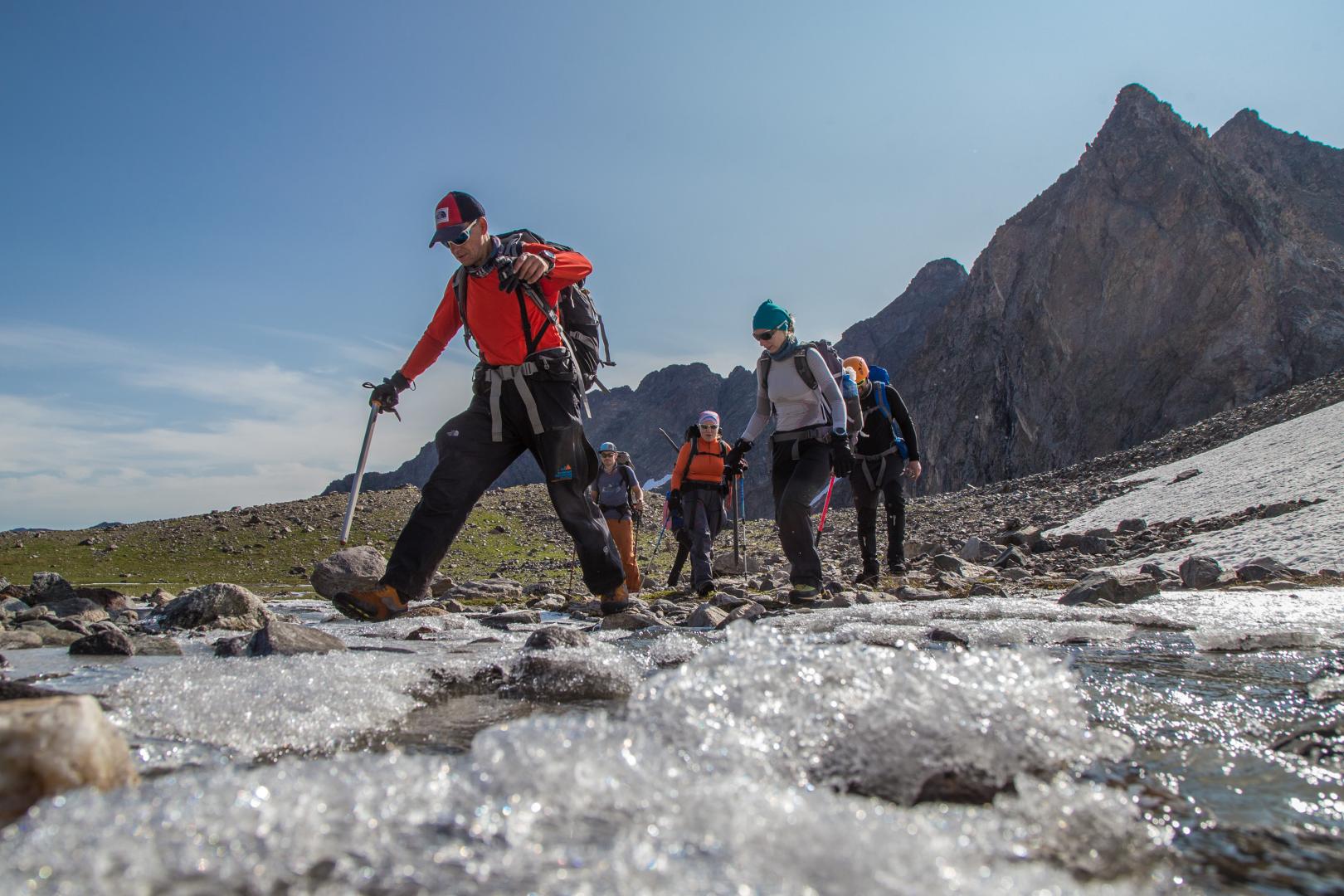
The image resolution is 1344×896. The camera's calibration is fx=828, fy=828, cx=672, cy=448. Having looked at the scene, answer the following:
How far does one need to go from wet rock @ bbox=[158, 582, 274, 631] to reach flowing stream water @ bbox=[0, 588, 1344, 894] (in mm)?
2061

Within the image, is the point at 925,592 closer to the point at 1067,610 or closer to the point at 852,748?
the point at 1067,610

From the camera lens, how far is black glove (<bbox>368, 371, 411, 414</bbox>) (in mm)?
6734

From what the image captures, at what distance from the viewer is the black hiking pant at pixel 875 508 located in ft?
32.6

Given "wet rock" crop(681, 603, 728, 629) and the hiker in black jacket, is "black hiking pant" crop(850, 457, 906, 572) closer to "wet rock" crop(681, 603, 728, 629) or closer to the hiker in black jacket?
the hiker in black jacket

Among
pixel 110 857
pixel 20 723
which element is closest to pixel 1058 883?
pixel 110 857

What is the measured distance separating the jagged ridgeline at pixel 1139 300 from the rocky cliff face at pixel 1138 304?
0.15 metres

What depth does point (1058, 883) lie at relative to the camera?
4.55ft

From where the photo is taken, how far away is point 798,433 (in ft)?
25.3

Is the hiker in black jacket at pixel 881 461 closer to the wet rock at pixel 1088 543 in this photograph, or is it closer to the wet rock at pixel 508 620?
the wet rock at pixel 1088 543

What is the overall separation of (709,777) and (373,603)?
15.3ft

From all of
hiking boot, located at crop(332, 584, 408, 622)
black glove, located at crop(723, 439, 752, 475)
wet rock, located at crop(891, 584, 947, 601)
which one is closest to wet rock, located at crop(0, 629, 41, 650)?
hiking boot, located at crop(332, 584, 408, 622)

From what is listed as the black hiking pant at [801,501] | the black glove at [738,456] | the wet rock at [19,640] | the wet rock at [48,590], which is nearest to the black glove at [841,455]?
Answer: the black hiking pant at [801,501]

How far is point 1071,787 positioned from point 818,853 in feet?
2.96

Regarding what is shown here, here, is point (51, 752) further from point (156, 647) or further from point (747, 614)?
point (747, 614)
